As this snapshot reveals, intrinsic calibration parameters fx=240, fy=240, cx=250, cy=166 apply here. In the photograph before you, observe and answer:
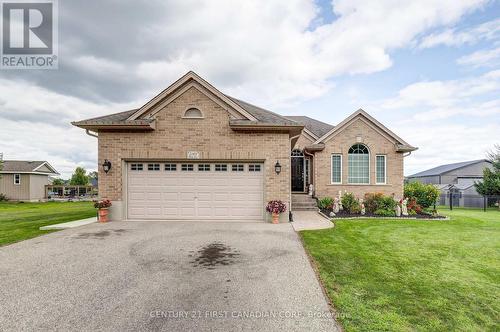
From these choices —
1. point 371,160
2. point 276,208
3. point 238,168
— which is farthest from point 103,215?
point 371,160

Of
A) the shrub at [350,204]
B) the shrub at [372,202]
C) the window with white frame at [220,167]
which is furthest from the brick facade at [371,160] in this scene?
the window with white frame at [220,167]

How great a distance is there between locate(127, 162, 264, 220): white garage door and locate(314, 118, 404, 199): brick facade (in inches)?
241

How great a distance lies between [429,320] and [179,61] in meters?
15.9

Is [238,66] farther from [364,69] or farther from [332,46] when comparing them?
[364,69]

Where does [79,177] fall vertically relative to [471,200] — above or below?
above

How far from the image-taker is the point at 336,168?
14938mm

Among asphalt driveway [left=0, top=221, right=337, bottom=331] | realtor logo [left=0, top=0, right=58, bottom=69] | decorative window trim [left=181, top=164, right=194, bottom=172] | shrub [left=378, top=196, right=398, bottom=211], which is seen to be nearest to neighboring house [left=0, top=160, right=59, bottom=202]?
realtor logo [left=0, top=0, right=58, bottom=69]

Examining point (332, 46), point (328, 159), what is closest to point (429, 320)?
point (328, 159)

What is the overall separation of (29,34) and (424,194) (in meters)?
21.3

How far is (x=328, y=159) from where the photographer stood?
→ 48.7 feet

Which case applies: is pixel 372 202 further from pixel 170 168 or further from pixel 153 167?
pixel 153 167

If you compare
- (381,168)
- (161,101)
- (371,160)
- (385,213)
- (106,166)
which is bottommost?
(385,213)

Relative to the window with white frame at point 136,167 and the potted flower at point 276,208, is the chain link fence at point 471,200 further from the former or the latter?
the window with white frame at point 136,167

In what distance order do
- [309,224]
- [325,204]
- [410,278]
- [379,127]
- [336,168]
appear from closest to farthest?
[410,278]
[309,224]
[325,204]
[379,127]
[336,168]
